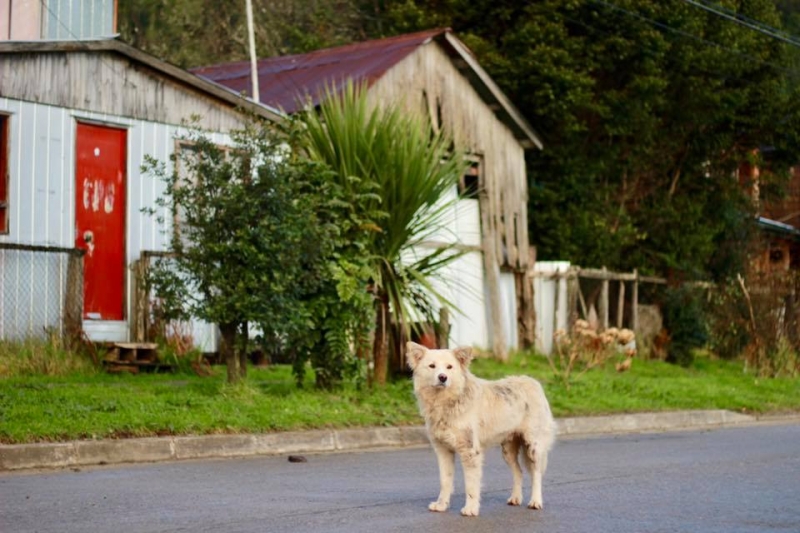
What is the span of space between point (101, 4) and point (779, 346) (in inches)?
531

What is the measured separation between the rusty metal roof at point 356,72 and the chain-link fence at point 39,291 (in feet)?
22.9

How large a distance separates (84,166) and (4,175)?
51.0 inches

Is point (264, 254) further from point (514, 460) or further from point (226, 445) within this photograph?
point (514, 460)

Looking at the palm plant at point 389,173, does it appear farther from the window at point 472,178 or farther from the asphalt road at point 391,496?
the window at point 472,178

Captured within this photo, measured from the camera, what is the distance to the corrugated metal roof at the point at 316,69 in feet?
78.4

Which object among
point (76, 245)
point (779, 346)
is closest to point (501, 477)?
point (76, 245)

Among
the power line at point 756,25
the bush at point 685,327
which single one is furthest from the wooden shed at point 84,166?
the power line at point 756,25

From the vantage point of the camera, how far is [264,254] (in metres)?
13.8

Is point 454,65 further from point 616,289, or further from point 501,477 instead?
point 501,477

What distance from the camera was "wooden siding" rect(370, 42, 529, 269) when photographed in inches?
972

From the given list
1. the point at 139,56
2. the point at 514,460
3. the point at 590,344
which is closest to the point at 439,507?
the point at 514,460

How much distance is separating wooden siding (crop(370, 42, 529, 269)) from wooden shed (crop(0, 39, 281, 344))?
5495 mm

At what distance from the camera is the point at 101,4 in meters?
20.6

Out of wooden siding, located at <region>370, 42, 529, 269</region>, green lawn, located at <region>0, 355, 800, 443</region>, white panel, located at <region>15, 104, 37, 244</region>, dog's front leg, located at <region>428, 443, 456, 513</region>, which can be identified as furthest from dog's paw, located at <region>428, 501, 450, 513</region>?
wooden siding, located at <region>370, 42, 529, 269</region>
